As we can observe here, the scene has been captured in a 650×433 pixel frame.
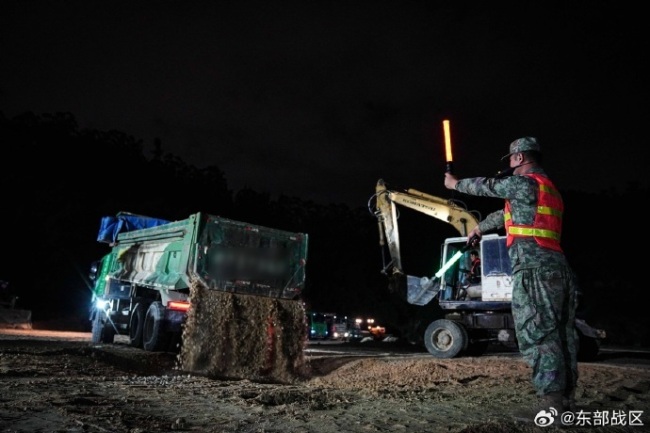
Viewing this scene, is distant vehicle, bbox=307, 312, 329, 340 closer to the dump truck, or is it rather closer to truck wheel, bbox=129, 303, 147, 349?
the dump truck

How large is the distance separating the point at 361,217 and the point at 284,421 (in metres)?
49.4

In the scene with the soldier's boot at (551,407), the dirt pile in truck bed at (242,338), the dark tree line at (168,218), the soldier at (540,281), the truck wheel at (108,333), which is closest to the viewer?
the soldier's boot at (551,407)

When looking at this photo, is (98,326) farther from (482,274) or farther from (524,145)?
(524,145)

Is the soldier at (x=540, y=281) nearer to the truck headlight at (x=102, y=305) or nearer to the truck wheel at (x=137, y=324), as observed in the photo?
the truck wheel at (x=137, y=324)

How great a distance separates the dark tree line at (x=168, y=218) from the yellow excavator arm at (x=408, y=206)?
2086 centimetres

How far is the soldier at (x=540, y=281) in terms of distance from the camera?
11.9 feet

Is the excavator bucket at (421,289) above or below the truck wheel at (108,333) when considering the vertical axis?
above

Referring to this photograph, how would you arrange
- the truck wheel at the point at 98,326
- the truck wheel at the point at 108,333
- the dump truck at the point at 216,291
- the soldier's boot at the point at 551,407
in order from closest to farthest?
the soldier's boot at the point at 551,407
the dump truck at the point at 216,291
the truck wheel at the point at 108,333
the truck wheel at the point at 98,326

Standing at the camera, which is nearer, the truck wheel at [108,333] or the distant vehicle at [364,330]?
the truck wheel at [108,333]

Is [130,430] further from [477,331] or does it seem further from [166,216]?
[166,216]

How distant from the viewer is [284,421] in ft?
11.7

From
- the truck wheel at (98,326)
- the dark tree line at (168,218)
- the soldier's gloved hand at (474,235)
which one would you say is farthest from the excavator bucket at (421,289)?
the dark tree line at (168,218)

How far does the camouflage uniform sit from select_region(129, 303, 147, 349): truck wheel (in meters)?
8.93

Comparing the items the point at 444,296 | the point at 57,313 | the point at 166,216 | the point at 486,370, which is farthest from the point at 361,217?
the point at 486,370
